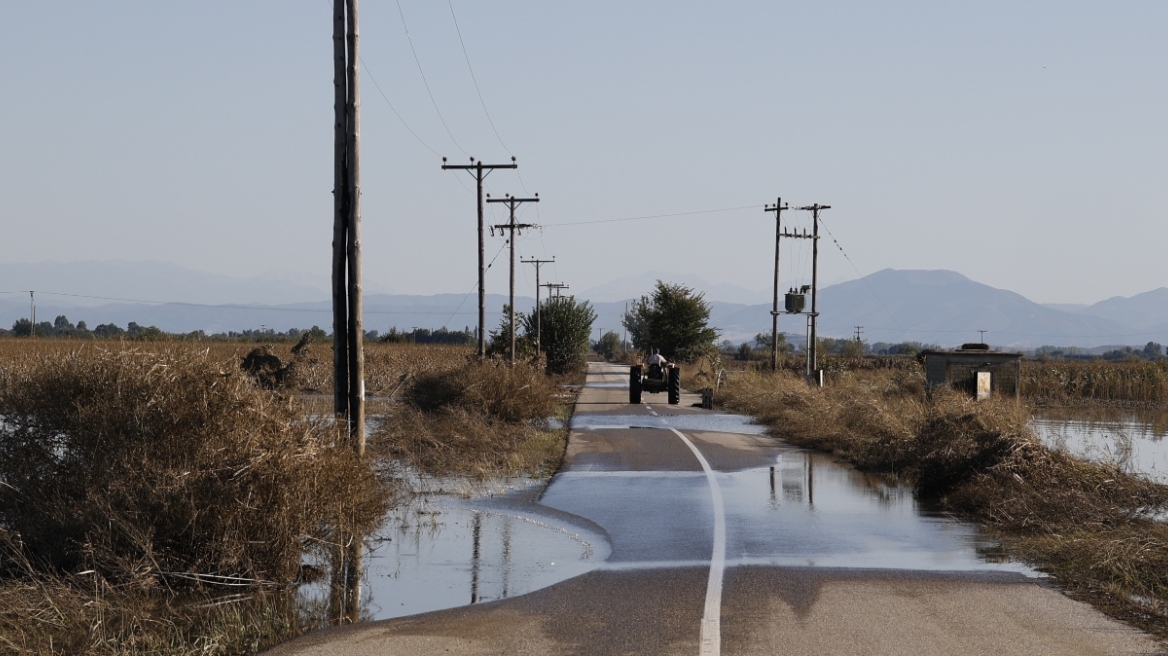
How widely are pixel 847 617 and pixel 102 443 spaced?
5.91 metres

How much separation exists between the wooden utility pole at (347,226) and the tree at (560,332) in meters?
54.2

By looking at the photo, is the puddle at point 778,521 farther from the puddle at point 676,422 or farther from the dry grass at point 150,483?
the puddle at point 676,422

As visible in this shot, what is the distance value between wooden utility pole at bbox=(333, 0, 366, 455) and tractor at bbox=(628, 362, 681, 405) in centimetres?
2350

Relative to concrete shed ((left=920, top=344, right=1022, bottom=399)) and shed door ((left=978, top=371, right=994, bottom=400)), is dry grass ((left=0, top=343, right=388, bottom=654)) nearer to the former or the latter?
shed door ((left=978, top=371, right=994, bottom=400))

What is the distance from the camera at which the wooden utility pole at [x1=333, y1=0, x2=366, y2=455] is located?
16141 millimetres

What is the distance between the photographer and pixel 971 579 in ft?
35.7

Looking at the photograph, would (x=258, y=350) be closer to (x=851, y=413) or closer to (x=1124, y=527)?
(x=851, y=413)

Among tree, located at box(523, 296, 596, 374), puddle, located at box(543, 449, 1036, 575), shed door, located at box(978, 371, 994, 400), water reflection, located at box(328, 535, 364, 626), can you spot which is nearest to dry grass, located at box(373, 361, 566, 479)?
puddle, located at box(543, 449, 1036, 575)

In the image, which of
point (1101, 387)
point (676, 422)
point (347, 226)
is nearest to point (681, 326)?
point (1101, 387)

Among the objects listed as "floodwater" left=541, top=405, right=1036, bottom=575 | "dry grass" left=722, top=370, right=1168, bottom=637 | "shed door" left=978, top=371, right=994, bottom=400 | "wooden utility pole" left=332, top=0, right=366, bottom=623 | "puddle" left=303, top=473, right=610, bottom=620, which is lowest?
"puddle" left=303, top=473, right=610, bottom=620

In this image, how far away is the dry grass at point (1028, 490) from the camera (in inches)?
426

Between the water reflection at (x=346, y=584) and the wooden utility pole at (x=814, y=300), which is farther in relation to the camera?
the wooden utility pole at (x=814, y=300)

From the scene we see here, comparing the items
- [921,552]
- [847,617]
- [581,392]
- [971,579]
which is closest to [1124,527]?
[921,552]

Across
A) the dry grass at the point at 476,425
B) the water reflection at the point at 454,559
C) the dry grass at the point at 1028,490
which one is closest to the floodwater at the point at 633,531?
the water reflection at the point at 454,559
